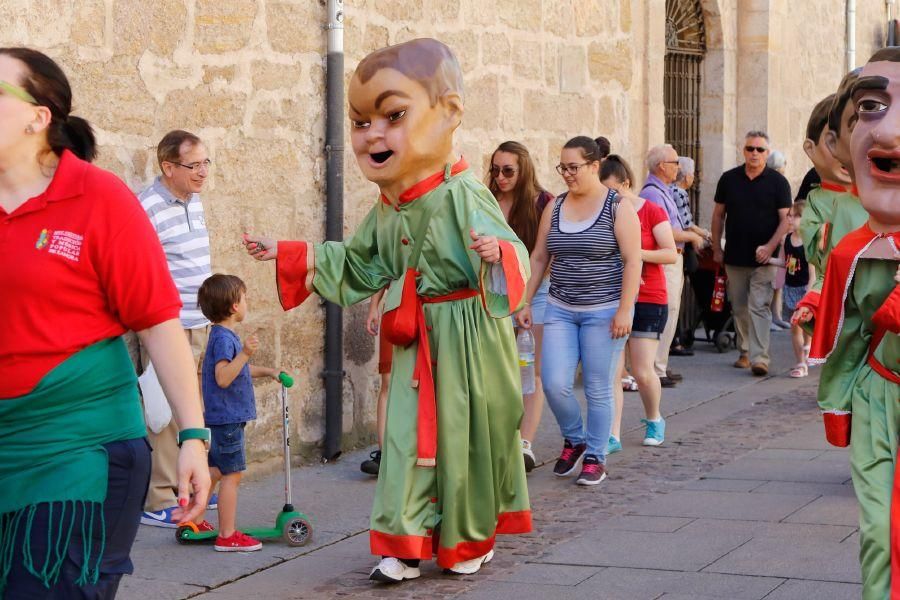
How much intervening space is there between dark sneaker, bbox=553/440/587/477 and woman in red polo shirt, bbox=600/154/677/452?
562 mm

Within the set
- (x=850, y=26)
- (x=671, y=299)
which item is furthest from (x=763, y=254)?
(x=850, y=26)

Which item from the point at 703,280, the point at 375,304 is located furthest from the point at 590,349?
the point at 703,280

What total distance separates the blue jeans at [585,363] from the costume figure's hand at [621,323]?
0.22 ft

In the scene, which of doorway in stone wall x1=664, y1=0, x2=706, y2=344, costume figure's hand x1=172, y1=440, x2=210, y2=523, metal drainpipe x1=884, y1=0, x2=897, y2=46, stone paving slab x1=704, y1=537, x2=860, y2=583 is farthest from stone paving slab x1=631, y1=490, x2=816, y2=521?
metal drainpipe x1=884, y1=0, x2=897, y2=46

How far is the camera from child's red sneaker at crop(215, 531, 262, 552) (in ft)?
20.2

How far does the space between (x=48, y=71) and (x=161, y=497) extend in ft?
12.1

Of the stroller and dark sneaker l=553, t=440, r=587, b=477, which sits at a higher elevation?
the stroller

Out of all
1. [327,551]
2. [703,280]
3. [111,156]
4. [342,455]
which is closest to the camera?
[327,551]

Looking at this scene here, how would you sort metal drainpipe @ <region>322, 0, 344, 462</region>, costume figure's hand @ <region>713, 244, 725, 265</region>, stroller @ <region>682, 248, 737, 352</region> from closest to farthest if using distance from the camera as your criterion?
metal drainpipe @ <region>322, 0, 344, 462</region> < costume figure's hand @ <region>713, 244, 725, 265</region> < stroller @ <region>682, 248, 737, 352</region>

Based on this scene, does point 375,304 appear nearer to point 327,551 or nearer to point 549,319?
point 549,319

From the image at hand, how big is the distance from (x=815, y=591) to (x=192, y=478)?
2.86 metres

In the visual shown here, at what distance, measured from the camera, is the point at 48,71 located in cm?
347

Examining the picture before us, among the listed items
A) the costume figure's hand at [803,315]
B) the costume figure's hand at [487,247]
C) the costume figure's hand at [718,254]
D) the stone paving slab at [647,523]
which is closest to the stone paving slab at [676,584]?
the stone paving slab at [647,523]

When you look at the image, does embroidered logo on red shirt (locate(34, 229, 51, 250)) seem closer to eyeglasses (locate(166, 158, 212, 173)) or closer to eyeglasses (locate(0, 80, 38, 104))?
eyeglasses (locate(0, 80, 38, 104))
